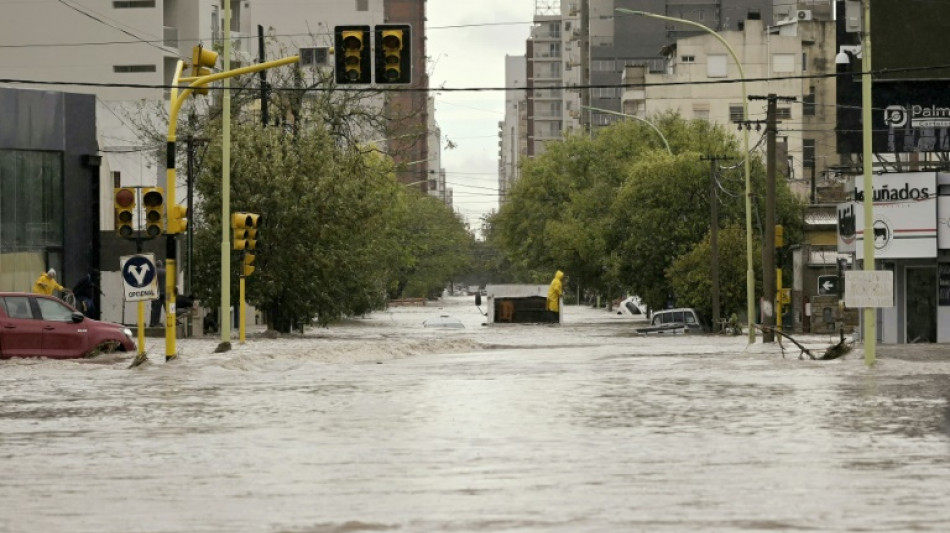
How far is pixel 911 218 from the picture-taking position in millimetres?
55000

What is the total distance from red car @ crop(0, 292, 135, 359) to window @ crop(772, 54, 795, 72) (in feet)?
295

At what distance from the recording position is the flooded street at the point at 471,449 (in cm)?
1291

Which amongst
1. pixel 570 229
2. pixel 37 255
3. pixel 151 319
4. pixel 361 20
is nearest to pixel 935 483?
pixel 37 255

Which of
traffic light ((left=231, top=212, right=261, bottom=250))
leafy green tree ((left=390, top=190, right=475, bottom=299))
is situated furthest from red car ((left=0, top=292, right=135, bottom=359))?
leafy green tree ((left=390, top=190, right=475, bottom=299))

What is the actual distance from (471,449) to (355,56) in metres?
13.6

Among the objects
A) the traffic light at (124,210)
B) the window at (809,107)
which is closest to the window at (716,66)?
the window at (809,107)

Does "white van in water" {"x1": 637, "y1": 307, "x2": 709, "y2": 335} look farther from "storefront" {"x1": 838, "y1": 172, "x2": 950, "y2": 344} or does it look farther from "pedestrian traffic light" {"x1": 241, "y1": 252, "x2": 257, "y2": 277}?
"pedestrian traffic light" {"x1": 241, "y1": 252, "x2": 257, "y2": 277}

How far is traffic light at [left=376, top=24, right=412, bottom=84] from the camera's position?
2995cm

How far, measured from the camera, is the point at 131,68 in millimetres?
95938

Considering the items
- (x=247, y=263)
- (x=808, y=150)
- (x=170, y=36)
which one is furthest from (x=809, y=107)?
(x=247, y=263)

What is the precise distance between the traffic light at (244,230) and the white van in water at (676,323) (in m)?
29.9

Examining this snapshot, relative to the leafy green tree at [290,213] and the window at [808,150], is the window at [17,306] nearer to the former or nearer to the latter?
the leafy green tree at [290,213]

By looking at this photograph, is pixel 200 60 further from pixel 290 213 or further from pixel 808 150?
pixel 808 150

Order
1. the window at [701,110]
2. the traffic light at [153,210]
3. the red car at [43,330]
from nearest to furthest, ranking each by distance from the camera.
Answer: the traffic light at [153,210], the red car at [43,330], the window at [701,110]
